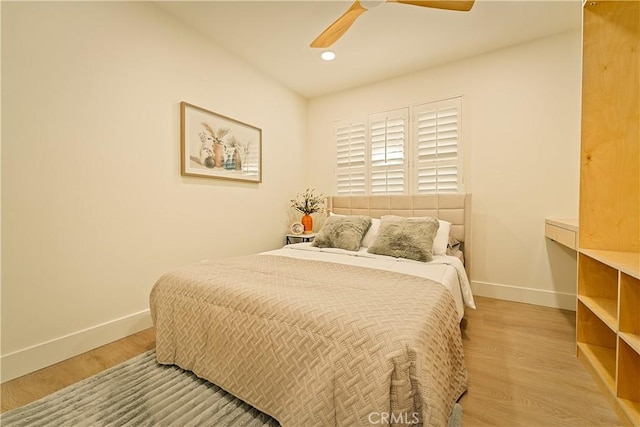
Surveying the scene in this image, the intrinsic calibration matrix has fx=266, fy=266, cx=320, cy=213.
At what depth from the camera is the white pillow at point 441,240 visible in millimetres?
2458

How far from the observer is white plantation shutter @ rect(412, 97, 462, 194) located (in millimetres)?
3035

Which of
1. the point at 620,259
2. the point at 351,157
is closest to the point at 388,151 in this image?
the point at 351,157

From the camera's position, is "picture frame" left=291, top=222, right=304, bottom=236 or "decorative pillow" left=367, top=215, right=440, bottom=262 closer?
"decorative pillow" left=367, top=215, right=440, bottom=262

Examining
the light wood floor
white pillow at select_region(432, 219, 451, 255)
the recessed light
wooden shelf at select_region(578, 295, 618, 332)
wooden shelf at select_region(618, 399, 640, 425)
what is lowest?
the light wood floor

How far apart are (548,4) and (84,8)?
11.8 feet

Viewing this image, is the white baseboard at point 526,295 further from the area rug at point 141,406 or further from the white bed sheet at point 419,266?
the area rug at point 141,406

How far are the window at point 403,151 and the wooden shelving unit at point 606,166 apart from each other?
1.30 metres

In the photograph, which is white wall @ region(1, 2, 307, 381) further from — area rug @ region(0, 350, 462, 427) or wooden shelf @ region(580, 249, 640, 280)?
wooden shelf @ region(580, 249, 640, 280)

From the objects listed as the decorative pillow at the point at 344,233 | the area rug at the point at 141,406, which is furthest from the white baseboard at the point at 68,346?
the decorative pillow at the point at 344,233

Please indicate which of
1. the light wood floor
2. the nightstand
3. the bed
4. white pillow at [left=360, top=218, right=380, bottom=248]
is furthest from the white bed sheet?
the nightstand

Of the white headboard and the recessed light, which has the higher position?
the recessed light

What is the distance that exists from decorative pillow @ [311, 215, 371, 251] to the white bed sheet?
0.09 meters

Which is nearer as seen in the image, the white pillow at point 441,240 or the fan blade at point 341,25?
the fan blade at point 341,25

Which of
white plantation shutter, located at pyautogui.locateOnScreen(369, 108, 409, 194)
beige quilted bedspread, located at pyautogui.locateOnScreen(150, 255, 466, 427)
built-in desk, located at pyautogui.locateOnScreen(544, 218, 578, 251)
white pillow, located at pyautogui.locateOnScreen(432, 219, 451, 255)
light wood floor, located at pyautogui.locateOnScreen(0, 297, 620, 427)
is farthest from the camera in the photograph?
white plantation shutter, located at pyautogui.locateOnScreen(369, 108, 409, 194)
